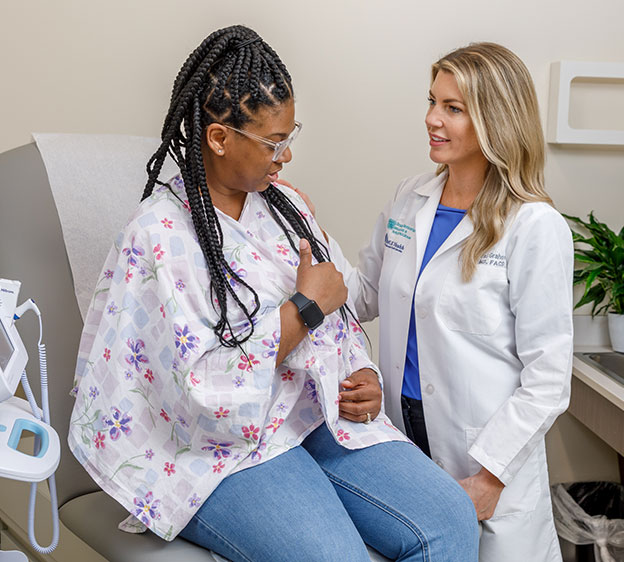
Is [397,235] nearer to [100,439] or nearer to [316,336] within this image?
[316,336]

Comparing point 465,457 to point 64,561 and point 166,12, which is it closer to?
point 64,561

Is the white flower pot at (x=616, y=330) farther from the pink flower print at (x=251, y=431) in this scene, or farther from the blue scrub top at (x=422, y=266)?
the pink flower print at (x=251, y=431)

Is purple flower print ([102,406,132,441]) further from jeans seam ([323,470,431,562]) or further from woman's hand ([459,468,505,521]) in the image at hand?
woman's hand ([459,468,505,521])

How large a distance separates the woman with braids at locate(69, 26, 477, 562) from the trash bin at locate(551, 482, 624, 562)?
3.39ft

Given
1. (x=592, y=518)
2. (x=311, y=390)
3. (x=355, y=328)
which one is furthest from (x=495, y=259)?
(x=592, y=518)

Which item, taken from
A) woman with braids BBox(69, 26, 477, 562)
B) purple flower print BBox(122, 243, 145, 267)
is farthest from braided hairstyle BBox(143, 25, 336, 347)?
purple flower print BBox(122, 243, 145, 267)

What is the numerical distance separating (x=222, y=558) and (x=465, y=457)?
527 mm

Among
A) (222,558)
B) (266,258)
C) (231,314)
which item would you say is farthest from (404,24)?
(222,558)

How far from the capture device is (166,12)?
201cm

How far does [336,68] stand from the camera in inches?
82.7

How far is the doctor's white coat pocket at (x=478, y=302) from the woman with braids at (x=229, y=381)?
0.84 ft

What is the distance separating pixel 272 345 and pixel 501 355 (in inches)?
19.1

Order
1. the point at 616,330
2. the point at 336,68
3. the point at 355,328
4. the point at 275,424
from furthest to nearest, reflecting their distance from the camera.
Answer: the point at 616,330, the point at 336,68, the point at 355,328, the point at 275,424

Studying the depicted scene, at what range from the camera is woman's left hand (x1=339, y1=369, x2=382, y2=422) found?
4.51 feet
